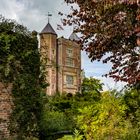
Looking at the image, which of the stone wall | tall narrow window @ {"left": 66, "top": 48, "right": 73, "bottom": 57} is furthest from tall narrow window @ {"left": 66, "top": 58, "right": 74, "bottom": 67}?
the stone wall

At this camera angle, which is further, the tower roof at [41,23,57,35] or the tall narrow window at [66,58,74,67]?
the tall narrow window at [66,58,74,67]

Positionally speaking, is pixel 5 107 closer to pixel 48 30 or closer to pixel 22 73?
pixel 22 73

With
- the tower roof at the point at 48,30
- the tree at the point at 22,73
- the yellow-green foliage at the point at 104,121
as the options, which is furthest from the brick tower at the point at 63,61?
the yellow-green foliage at the point at 104,121

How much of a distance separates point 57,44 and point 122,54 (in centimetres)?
5762

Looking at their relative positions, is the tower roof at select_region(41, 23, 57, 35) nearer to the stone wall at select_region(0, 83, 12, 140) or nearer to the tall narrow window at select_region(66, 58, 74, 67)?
the tall narrow window at select_region(66, 58, 74, 67)

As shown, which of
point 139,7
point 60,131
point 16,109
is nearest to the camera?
point 139,7

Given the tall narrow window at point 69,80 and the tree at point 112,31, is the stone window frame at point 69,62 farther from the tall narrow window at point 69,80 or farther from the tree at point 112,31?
the tree at point 112,31

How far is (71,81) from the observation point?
225 ft

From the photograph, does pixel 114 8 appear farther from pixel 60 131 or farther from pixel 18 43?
pixel 60 131

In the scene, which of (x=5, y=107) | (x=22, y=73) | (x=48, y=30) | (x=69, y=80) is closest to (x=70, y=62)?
(x=69, y=80)

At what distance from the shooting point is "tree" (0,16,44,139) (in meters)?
12.9

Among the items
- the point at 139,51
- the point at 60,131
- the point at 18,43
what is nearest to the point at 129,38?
the point at 139,51

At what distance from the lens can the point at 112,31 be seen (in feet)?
35.1

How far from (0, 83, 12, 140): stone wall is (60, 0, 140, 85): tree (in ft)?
8.44
